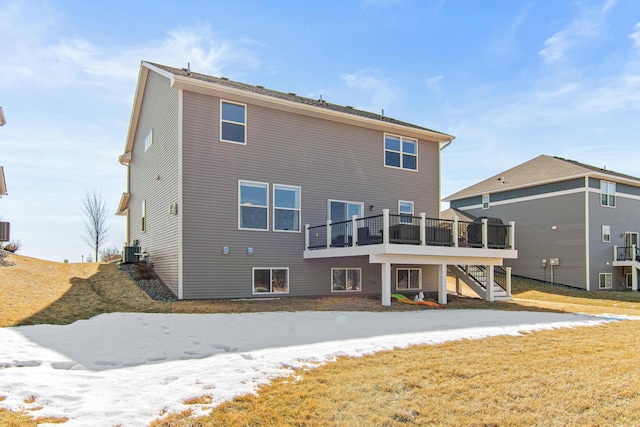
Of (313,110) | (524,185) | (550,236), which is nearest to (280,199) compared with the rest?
(313,110)

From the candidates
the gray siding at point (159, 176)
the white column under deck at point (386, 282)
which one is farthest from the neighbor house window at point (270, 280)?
the white column under deck at point (386, 282)

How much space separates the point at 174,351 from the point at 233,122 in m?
8.78

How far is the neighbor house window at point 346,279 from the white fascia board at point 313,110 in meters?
5.57

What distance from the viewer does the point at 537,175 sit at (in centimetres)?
2489

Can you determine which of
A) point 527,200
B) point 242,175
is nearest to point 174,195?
point 242,175

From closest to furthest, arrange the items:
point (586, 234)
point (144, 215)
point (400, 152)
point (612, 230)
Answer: point (400, 152), point (144, 215), point (586, 234), point (612, 230)

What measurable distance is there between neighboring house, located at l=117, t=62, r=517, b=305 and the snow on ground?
10.0 feet

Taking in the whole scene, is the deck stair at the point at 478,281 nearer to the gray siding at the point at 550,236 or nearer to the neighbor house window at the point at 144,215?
the gray siding at the point at 550,236

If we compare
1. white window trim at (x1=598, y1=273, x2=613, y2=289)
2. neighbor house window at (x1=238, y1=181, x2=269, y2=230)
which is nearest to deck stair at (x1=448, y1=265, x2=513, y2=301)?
white window trim at (x1=598, y1=273, x2=613, y2=289)

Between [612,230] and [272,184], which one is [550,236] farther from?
[272,184]

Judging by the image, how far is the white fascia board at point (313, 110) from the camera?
12.6 metres

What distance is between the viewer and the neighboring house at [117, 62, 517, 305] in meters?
12.8

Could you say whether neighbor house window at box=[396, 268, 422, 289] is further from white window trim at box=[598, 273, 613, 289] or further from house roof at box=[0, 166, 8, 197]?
house roof at box=[0, 166, 8, 197]

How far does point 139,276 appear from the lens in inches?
585
